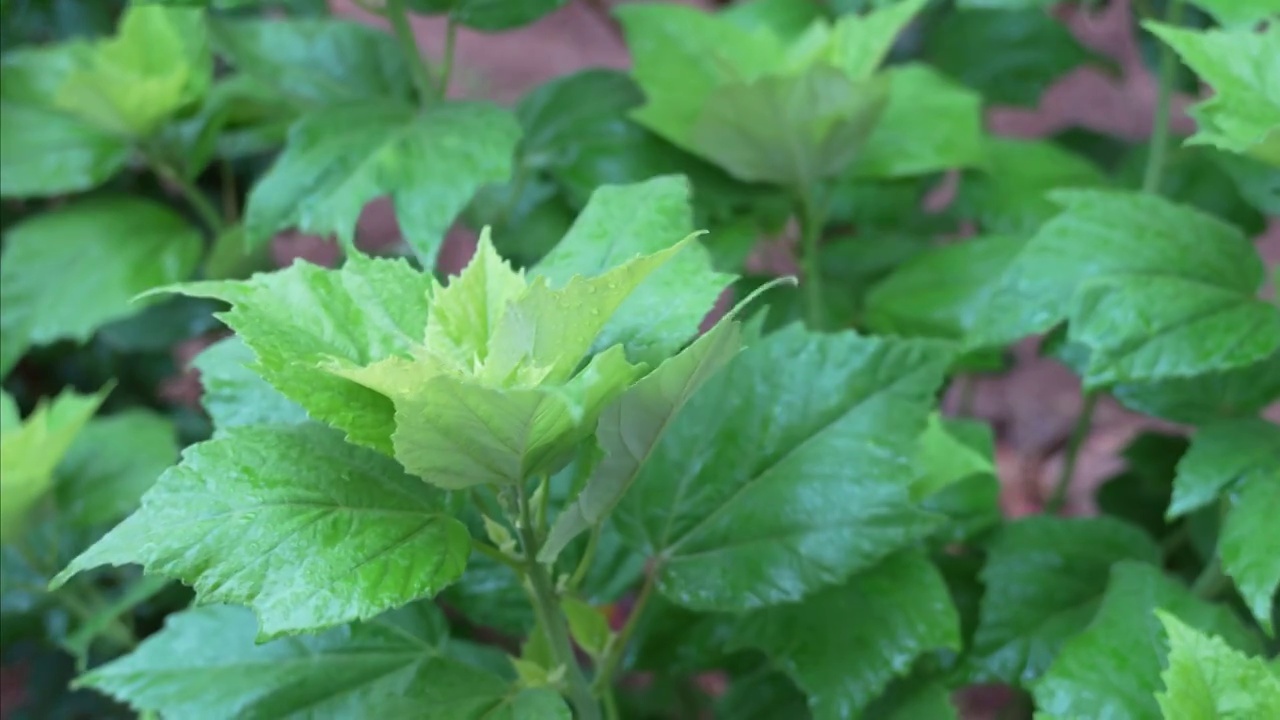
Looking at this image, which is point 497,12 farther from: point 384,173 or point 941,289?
point 941,289

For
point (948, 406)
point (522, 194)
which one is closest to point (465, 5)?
point (522, 194)

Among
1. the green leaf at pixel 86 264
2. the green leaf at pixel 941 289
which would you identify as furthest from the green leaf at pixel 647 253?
the green leaf at pixel 86 264

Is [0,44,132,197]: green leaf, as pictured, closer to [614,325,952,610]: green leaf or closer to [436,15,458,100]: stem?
[436,15,458,100]: stem

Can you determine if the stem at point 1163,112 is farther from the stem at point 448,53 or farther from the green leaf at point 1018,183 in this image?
the stem at point 448,53

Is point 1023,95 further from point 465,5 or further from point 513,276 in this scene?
point 513,276

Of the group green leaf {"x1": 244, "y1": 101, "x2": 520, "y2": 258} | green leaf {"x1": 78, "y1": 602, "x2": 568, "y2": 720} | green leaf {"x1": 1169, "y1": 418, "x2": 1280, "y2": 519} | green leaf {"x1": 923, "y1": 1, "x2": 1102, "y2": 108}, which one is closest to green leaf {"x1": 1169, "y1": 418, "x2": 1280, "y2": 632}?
green leaf {"x1": 1169, "y1": 418, "x2": 1280, "y2": 519}

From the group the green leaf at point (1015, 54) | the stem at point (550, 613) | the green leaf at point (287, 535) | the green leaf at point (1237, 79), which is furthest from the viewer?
the green leaf at point (1015, 54)
